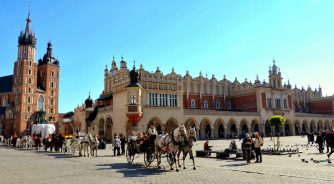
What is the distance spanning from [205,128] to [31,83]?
57.1 m

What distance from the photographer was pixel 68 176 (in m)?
11.2

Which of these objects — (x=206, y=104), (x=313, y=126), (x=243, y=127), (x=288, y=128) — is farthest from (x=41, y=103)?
(x=313, y=126)

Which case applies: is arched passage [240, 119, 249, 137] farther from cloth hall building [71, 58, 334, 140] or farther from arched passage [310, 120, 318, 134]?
arched passage [310, 120, 318, 134]

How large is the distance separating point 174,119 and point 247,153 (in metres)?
29.8

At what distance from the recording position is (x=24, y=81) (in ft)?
278

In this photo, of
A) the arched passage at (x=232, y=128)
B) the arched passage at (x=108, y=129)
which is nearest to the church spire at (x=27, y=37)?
the arched passage at (x=108, y=129)

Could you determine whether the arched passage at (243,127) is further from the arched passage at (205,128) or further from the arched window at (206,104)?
the arched window at (206,104)

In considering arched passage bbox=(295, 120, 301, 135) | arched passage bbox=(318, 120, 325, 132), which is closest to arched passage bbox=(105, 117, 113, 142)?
arched passage bbox=(295, 120, 301, 135)

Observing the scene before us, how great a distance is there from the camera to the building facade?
8356 cm

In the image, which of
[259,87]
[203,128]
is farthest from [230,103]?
[203,128]

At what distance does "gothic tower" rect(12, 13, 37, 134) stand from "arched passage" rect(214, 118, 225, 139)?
5386 cm

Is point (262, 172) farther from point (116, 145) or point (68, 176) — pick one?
point (116, 145)

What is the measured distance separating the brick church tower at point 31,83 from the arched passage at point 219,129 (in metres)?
45.3

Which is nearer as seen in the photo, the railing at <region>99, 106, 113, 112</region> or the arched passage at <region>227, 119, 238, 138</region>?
the railing at <region>99, 106, 113, 112</region>
